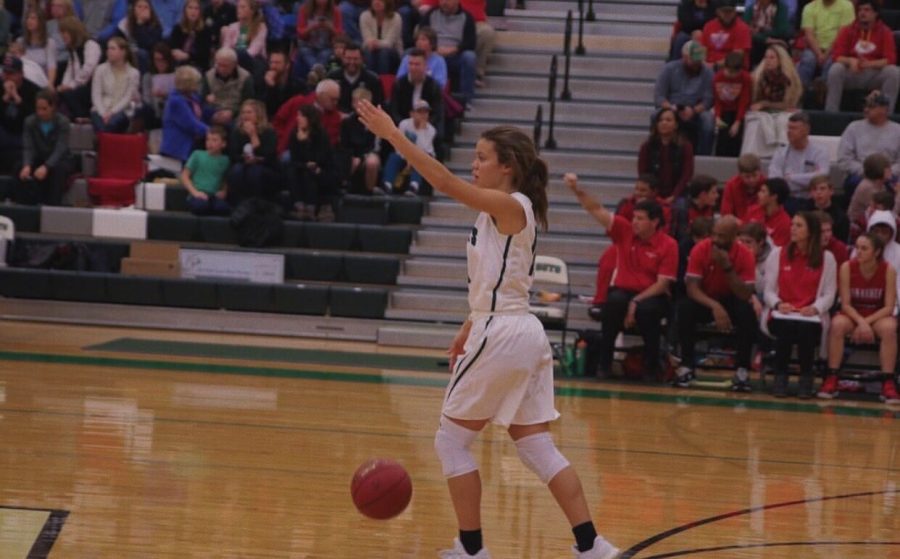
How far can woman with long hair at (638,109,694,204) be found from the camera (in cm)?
1280

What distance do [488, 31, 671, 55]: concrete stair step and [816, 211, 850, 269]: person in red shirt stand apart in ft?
16.1

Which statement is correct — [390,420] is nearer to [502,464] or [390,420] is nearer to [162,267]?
[502,464]

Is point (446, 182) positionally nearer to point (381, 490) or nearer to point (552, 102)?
point (381, 490)

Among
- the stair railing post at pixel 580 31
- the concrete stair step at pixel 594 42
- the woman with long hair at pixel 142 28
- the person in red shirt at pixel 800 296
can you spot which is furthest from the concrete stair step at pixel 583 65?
the person in red shirt at pixel 800 296

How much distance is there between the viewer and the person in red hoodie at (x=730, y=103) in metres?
13.8

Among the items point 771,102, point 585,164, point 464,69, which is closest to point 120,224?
point 464,69

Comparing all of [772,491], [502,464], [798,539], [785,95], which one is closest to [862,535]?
[798,539]

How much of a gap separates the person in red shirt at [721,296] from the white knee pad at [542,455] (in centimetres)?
600

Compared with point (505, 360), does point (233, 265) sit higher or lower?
lower

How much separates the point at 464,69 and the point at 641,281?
4602 mm

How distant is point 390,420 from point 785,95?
21.5ft

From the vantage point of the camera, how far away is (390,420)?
351 inches

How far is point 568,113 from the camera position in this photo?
1523 centimetres

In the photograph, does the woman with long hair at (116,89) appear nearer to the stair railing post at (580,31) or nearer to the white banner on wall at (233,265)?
the white banner on wall at (233,265)
